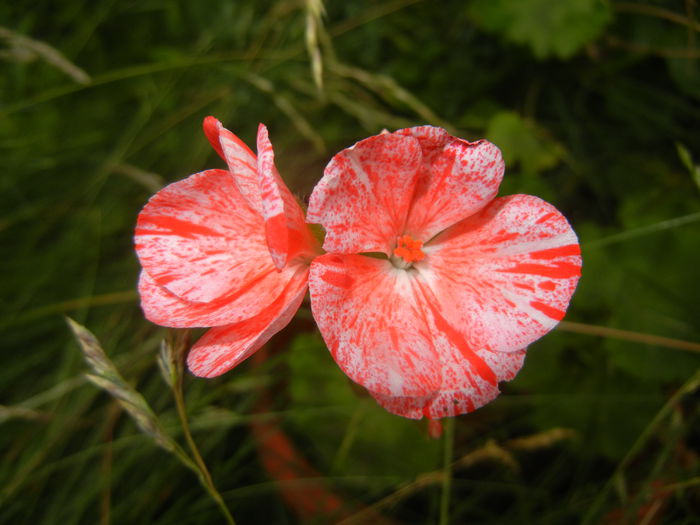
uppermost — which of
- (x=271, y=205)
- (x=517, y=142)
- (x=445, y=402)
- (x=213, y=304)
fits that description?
(x=271, y=205)

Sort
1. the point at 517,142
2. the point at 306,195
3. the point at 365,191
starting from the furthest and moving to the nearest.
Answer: the point at 517,142 < the point at 306,195 < the point at 365,191

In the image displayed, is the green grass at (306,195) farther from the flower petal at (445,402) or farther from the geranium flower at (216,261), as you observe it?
the flower petal at (445,402)

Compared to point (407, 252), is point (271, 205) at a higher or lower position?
higher

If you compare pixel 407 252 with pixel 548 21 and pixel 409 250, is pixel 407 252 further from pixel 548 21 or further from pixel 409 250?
pixel 548 21

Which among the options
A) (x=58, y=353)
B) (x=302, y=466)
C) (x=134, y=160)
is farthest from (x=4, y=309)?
(x=302, y=466)

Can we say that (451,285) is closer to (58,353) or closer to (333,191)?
(333,191)

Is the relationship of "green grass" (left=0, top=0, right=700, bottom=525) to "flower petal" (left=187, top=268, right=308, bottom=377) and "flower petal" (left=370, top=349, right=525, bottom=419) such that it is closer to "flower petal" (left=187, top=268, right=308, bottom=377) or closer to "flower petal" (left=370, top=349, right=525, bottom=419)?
"flower petal" (left=187, top=268, right=308, bottom=377)

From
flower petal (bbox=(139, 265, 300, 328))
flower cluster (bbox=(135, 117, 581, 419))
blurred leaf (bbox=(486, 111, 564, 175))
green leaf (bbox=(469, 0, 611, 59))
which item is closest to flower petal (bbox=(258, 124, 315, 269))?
flower cluster (bbox=(135, 117, 581, 419))

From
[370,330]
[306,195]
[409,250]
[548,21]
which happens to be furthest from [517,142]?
[370,330]
